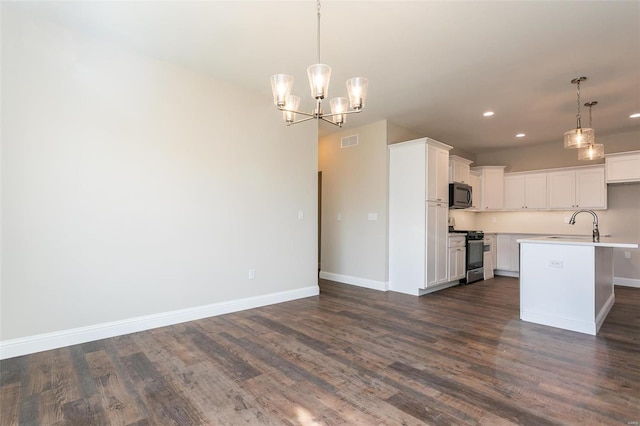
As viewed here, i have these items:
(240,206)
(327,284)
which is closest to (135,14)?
(240,206)

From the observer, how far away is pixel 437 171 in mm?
5137

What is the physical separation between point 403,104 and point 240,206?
267cm

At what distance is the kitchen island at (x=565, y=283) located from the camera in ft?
10.6

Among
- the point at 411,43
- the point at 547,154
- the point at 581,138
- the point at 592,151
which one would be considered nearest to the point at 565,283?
the point at 581,138

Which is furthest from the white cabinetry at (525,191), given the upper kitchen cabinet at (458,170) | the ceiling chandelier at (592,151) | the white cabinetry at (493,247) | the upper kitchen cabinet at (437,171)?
the ceiling chandelier at (592,151)

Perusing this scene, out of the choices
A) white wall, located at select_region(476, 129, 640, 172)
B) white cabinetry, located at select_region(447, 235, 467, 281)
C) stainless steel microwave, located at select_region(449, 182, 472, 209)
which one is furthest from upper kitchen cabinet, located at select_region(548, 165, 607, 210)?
white cabinetry, located at select_region(447, 235, 467, 281)

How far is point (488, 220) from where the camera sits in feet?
24.6

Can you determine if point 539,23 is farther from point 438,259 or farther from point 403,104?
point 438,259

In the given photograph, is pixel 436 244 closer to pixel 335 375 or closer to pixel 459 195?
pixel 459 195

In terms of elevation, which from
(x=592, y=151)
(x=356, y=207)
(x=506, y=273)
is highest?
(x=592, y=151)

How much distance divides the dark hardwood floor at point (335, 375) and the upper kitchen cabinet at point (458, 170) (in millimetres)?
2938

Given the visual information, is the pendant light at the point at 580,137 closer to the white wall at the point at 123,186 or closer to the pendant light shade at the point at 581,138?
the pendant light shade at the point at 581,138

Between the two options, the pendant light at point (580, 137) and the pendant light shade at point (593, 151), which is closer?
the pendant light at point (580, 137)

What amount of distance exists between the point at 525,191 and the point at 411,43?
5.13 metres
